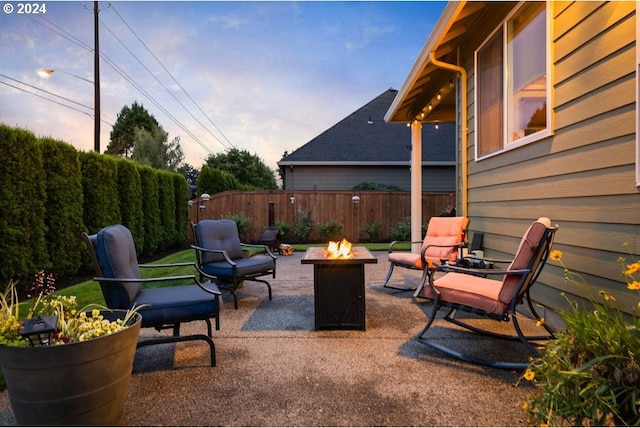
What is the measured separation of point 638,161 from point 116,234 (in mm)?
3510

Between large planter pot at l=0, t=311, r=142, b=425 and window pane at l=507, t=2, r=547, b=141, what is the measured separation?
3751 mm

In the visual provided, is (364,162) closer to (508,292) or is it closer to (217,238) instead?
(217,238)

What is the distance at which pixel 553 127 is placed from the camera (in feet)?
9.78

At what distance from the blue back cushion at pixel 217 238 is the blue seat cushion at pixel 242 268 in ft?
0.51

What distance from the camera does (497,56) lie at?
398 centimetres

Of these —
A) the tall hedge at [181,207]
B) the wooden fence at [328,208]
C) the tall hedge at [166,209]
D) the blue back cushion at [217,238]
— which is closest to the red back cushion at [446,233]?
the blue back cushion at [217,238]

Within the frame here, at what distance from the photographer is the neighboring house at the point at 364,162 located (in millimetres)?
13484

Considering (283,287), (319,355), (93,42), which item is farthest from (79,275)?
(93,42)

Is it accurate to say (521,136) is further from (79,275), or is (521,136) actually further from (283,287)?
(79,275)

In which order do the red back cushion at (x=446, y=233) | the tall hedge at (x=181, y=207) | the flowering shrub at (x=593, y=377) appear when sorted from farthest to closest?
the tall hedge at (x=181, y=207) → the red back cushion at (x=446, y=233) → the flowering shrub at (x=593, y=377)

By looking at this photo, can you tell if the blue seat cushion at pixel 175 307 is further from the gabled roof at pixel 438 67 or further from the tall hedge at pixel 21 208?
the gabled roof at pixel 438 67

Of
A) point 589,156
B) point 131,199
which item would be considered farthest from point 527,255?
point 131,199

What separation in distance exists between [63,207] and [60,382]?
4.49 meters

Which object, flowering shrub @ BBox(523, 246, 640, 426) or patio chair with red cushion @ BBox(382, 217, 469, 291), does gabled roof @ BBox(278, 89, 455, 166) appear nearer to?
patio chair with red cushion @ BBox(382, 217, 469, 291)
